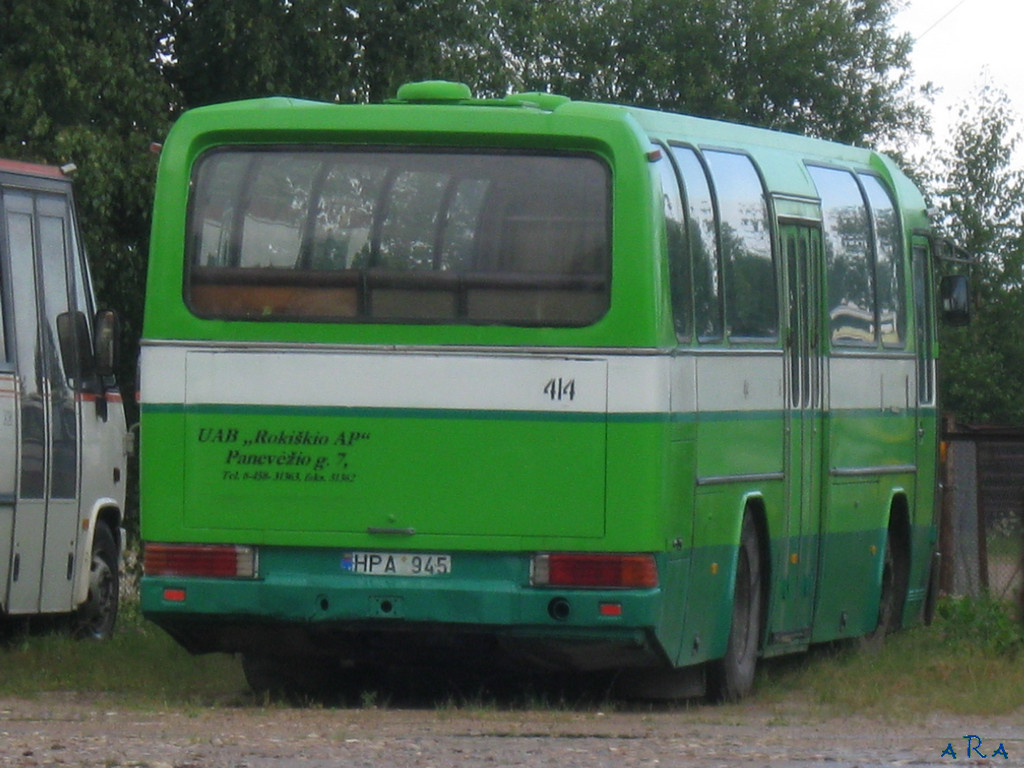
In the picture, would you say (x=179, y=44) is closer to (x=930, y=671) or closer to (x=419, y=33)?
(x=419, y=33)

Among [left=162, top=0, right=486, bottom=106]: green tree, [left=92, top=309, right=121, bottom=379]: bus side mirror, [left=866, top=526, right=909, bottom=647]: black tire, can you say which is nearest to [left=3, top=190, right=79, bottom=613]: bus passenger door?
[left=92, top=309, right=121, bottom=379]: bus side mirror

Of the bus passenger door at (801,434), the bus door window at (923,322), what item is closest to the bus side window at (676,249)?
the bus passenger door at (801,434)

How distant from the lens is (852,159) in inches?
586

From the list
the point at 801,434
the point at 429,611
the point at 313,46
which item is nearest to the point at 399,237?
the point at 429,611

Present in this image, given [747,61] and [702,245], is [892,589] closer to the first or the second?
[702,245]

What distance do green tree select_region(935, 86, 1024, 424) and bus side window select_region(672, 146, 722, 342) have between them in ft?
122

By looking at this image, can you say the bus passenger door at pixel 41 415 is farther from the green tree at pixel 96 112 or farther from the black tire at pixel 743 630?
the black tire at pixel 743 630

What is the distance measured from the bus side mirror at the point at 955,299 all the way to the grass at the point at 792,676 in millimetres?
1917

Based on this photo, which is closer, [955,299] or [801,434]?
[801,434]

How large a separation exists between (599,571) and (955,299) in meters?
6.20

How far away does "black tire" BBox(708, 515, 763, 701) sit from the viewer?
1209 cm

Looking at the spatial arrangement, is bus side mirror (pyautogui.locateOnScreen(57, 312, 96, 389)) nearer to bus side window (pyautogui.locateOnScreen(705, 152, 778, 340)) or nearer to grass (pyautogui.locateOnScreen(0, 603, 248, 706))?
grass (pyautogui.locateOnScreen(0, 603, 248, 706))

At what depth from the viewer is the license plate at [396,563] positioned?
10.8 m

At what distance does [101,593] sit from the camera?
16.0m
